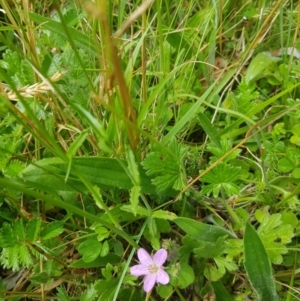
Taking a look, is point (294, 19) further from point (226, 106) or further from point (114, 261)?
point (114, 261)

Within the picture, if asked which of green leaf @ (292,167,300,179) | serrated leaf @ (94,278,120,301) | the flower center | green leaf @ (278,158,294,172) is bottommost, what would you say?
serrated leaf @ (94,278,120,301)

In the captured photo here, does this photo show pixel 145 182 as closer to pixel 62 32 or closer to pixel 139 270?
pixel 139 270

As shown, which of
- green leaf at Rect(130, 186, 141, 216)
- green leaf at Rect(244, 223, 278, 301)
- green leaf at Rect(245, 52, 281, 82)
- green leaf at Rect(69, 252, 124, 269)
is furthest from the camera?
green leaf at Rect(245, 52, 281, 82)

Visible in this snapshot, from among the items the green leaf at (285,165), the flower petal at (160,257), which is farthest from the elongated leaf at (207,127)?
the flower petal at (160,257)

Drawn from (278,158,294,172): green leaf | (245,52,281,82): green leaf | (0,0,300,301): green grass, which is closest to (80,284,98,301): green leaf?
(0,0,300,301): green grass

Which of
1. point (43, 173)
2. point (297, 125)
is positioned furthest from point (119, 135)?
point (297, 125)

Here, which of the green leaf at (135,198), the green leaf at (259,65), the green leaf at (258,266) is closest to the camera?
the green leaf at (135,198)

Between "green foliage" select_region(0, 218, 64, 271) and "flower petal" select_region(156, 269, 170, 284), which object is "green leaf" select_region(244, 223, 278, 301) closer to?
"flower petal" select_region(156, 269, 170, 284)

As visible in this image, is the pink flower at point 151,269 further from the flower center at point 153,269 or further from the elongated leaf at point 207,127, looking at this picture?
the elongated leaf at point 207,127
